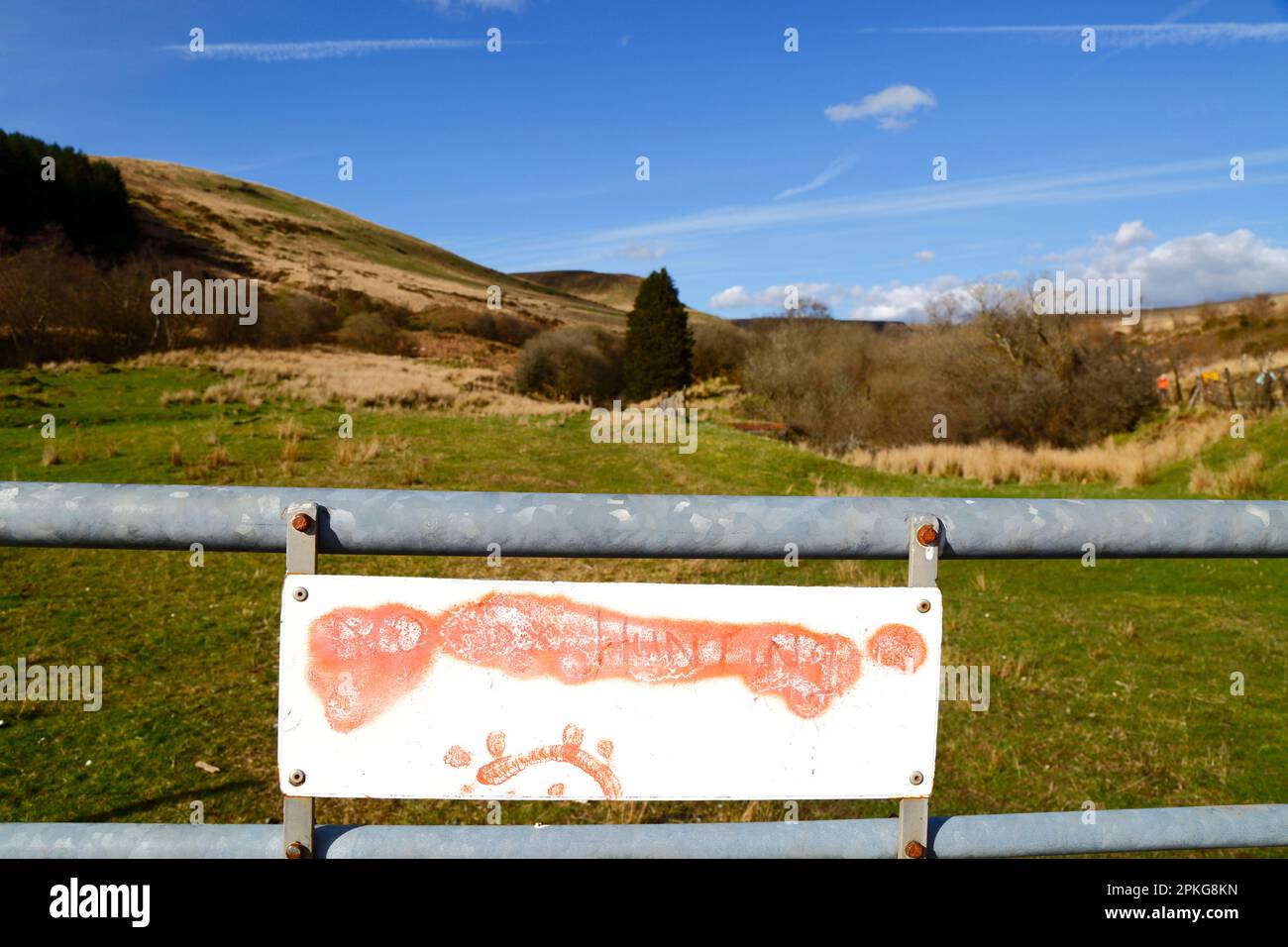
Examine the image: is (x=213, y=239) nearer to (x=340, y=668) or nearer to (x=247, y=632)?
(x=247, y=632)

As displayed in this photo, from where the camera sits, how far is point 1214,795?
4.32 meters

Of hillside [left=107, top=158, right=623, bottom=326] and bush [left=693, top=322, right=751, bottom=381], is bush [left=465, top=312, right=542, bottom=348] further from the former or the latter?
bush [left=693, top=322, right=751, bottom=381]

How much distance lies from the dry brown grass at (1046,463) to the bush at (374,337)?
2909 cm

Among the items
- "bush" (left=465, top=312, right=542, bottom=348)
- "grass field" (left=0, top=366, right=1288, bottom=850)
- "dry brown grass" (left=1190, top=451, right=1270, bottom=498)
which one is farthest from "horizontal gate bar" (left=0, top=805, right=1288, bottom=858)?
"bush" (left=465, top=312, right=542, bottom=348)

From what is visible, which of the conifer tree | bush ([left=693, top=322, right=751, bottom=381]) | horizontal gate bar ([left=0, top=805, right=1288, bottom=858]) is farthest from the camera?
bush ([left=693, top=322, right=751, bottom=381])

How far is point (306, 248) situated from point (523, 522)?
9542cm

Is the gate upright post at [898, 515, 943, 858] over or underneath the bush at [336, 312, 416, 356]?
underneath

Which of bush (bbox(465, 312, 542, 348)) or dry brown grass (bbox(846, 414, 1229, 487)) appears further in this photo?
bush (bbox(465, 312, 542, 348))

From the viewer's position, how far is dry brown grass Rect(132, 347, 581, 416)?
1789cm

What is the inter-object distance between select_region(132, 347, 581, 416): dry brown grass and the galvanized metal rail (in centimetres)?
1556

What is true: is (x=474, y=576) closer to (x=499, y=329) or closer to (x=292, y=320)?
(x=292, y=320)

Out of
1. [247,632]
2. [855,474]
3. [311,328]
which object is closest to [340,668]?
[247,632]

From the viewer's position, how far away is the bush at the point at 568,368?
140ft

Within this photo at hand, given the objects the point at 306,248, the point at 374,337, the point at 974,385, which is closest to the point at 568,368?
the point at 374,337
